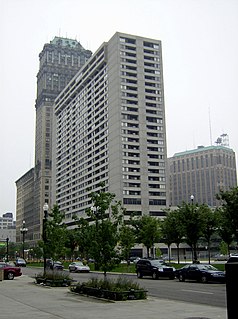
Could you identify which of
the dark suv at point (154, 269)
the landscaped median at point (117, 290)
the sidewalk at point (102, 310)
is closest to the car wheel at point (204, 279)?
the dark suv at point (154, 269)

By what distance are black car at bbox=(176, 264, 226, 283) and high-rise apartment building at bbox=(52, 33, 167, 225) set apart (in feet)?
273

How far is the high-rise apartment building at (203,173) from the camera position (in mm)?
184375

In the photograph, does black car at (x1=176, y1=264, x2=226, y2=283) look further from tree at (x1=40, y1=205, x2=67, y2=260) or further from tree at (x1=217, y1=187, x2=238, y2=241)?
tree at (x1=40, y1=205, x2=67, y2=260)

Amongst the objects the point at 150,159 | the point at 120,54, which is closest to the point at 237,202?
the point at 150,159

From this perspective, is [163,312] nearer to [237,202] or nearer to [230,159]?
[237,202]

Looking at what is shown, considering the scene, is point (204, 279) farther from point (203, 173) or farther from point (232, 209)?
point (203, 173)

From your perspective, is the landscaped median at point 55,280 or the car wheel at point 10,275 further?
the car wheel at point 10,275

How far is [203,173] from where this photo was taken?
188m

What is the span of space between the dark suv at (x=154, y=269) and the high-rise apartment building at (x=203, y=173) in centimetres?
14645

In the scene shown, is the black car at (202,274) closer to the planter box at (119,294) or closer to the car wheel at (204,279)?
the car wheel at (204,279)

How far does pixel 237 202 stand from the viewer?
34875 mm

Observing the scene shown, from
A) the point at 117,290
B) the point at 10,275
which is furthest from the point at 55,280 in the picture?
the point at 10,275

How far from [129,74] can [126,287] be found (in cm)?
11584

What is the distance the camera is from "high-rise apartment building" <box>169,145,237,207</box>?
605 feet
